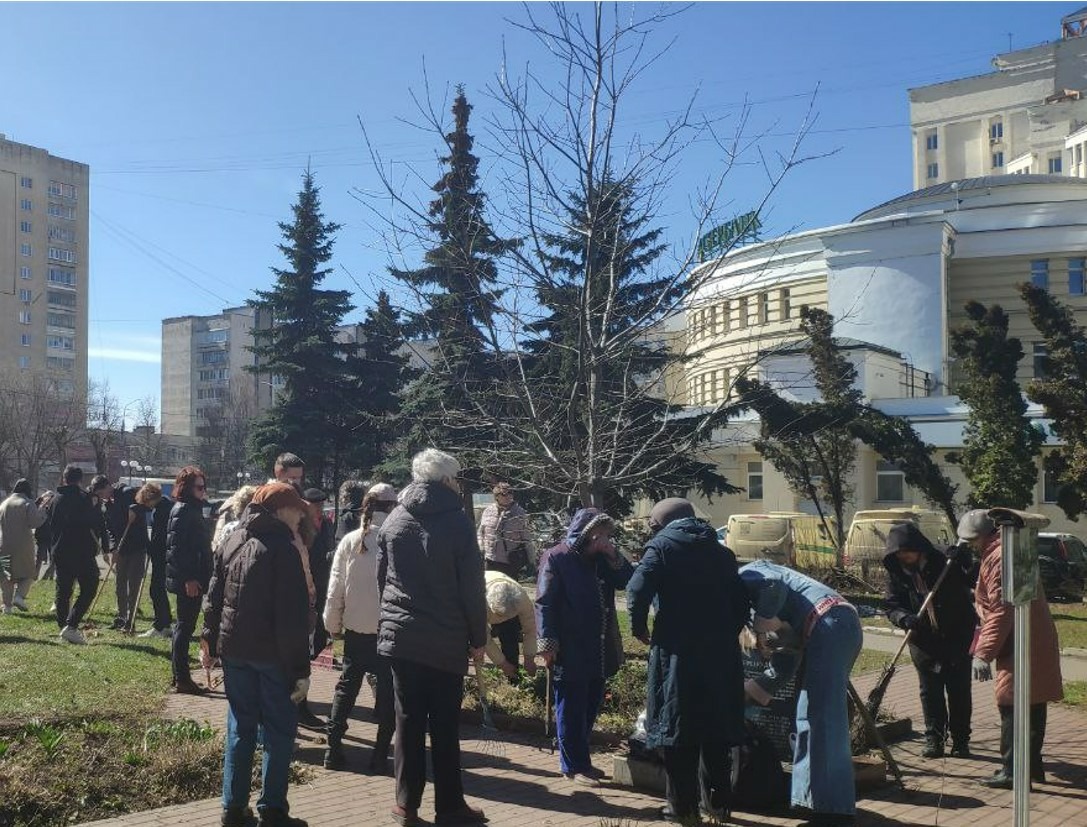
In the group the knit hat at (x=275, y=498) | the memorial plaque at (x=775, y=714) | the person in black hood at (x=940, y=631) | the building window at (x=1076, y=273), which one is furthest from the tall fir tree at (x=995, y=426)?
the building window at (x=1076, y=273)

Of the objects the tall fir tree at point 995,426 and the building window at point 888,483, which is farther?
the building window at point 888,483

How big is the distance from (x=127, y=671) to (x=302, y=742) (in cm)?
286

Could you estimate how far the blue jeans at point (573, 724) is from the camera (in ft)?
22.2

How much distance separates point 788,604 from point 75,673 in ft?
21.9

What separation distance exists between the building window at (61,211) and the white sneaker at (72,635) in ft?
268

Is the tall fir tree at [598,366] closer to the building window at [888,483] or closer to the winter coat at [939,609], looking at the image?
the winter coat at [939,609]

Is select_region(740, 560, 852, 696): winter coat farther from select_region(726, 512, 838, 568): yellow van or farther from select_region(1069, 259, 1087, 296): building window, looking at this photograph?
select_region(1069, 259, 1087, 296): building window

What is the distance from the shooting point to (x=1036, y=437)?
24.2 meters

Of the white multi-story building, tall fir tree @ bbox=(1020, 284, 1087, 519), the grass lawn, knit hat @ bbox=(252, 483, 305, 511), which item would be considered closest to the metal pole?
knit hat @ bbox=(252, 483, 305, 511)

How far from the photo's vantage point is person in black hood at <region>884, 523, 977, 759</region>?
7.65 m

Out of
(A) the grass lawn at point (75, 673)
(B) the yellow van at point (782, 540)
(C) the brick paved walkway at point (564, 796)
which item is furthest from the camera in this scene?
(B) the yellow van at point (782, 540)

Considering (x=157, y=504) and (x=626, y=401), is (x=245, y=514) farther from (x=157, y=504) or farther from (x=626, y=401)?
(x=157, y=504)

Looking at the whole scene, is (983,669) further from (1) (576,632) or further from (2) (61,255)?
(2) (61,255)

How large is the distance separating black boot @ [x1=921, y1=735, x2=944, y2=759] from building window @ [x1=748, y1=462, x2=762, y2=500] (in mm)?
32723
